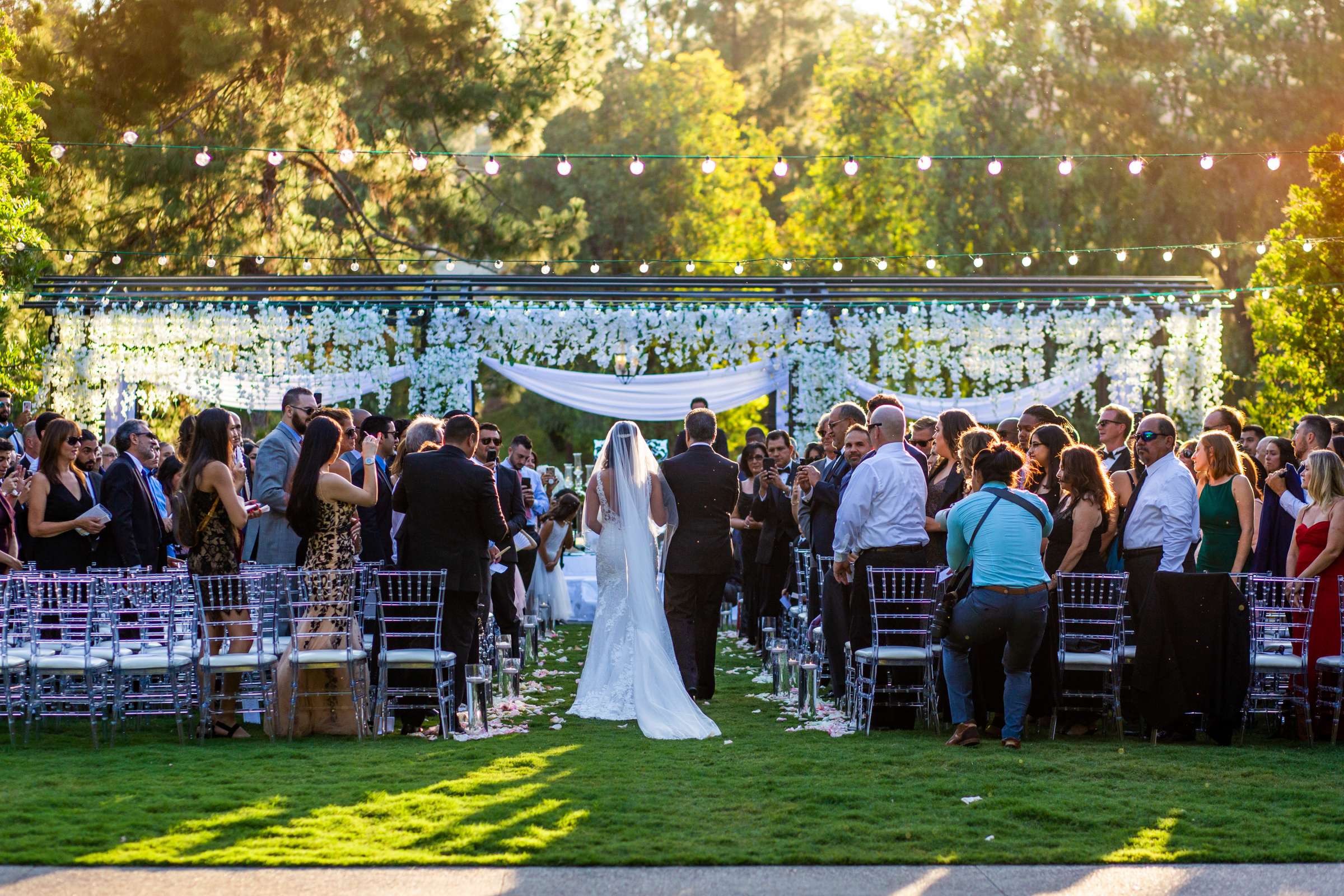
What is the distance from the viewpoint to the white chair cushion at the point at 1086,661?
8531 millimetres

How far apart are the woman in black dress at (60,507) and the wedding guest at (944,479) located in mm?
5197

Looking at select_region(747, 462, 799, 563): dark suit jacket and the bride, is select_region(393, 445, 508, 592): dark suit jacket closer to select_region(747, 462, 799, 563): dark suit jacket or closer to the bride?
the bride

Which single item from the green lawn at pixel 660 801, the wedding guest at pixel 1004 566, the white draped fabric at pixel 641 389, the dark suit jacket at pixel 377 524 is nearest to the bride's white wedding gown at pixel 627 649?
the green lawn at pixel 660 801

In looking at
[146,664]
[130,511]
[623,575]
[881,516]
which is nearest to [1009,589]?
[881,516]

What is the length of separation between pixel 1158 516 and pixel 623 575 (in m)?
3.26

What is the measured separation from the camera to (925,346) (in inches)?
839

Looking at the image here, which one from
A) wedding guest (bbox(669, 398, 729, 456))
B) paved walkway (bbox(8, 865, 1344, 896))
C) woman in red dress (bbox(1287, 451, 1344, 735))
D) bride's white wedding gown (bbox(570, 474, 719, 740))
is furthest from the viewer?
wedding guest (bbox(669, 398, 729, 456))

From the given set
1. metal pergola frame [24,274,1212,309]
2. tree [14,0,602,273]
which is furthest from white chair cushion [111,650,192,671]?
tree [14,0,602,273]

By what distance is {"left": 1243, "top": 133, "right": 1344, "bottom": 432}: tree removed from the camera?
18312 mm

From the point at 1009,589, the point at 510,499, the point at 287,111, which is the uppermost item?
the point at 287,111

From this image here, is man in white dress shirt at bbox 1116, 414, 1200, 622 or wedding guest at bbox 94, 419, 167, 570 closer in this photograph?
man in white dress shirt at bbox 1116, 414, 1200, 622

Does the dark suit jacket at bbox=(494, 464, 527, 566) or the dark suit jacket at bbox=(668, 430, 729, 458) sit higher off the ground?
the dark suit jacket at bbox=(668, 430, 729, 458)

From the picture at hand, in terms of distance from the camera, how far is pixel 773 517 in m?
12.3

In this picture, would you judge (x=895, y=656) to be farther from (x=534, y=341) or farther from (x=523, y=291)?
(x=523, y=291)
